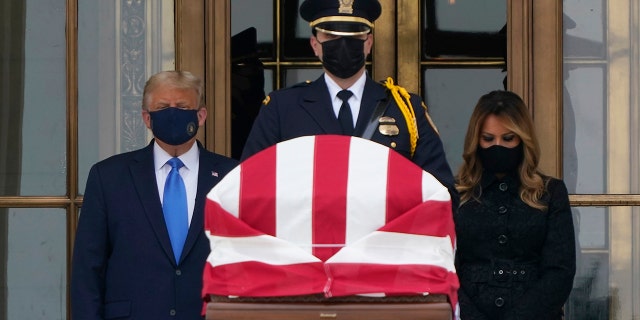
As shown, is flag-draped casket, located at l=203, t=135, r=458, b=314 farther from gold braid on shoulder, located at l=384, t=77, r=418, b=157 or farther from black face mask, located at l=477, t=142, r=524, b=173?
black face mask, located at l=477, t=142, r=524, b=173

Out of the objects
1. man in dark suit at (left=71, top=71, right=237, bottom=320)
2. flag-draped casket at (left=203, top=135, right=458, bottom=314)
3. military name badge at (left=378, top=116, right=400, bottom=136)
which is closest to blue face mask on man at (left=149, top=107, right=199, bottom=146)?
man in dark suit at (left=71, top=71, right=237, bottom=320)

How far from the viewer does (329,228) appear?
3.81 m

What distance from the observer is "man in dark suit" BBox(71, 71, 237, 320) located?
499 cm

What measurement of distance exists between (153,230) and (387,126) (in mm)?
869

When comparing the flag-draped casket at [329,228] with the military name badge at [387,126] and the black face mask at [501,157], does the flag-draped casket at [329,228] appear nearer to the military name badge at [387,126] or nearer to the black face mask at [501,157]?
the military name badge at [387,126]

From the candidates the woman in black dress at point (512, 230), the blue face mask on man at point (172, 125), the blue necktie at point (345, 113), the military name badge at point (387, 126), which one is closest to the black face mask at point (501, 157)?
the woman in black dress at point (512, 230)

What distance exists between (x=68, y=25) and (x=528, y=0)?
186 cm

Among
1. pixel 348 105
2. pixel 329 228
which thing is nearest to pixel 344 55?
pixel 348 105

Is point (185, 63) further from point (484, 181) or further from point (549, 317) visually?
point (549, 317)

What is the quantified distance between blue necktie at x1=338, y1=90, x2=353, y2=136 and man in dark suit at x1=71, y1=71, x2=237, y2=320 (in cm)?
47

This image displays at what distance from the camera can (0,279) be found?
6.04 meters

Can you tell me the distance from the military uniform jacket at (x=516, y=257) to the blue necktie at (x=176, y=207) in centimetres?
94

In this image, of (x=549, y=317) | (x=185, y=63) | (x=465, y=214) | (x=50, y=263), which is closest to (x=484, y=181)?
(x=465, y=214)

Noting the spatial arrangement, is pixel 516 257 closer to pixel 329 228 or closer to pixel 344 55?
pixel 344 55
